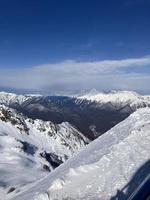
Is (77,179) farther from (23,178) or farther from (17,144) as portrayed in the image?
(17,144)

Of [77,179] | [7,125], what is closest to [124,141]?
[77,179]

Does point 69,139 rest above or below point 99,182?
below

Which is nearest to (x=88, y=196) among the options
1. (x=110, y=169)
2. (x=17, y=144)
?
(x=110, y=169)

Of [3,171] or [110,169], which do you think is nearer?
[110,169]

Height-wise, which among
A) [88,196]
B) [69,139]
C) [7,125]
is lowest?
[69,139]

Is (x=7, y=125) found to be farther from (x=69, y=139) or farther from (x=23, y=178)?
(x=23, y=178)

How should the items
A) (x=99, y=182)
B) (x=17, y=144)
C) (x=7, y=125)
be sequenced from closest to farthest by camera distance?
(x=99, y=182) < (x=17, y=144) < (x=7, y=125)

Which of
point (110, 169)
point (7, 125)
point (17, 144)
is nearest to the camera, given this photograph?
point (110, 169)

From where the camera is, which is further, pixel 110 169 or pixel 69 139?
pixel 69 139

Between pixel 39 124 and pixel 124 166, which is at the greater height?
pixel 124 166
